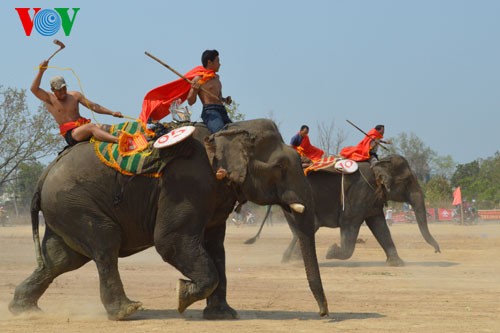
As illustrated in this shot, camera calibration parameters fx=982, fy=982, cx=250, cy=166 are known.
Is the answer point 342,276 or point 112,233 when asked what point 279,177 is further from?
point 342,276

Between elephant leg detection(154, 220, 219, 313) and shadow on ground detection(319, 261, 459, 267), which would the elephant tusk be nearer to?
elephant leg detection(154, 220, 219, 313)

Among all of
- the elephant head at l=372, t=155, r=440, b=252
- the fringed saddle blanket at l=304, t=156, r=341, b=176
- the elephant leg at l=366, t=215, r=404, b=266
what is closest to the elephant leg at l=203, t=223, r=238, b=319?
the fringed saddle blanket at l=304, t=156, r=341, b=176

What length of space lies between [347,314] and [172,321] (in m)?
2.12

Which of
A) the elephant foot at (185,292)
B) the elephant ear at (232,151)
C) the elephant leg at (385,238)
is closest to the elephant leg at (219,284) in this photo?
the elephant foot at (185,292)

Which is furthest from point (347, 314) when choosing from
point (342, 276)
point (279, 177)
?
point (342, 276)

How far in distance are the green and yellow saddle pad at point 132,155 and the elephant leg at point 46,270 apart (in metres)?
1.25

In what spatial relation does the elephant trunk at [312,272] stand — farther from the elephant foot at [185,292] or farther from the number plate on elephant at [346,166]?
the number plate on elephant at [346,166]

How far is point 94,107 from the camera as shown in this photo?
488 inches

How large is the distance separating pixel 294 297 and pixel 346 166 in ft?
24.6

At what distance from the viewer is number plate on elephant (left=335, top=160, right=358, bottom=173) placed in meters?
21.1

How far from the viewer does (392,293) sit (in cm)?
1453

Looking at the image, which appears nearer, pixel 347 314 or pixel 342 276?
pixel 347 314

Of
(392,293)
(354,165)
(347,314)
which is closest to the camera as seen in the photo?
(347,314)

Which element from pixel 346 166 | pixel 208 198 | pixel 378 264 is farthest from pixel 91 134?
pixel 378 264
